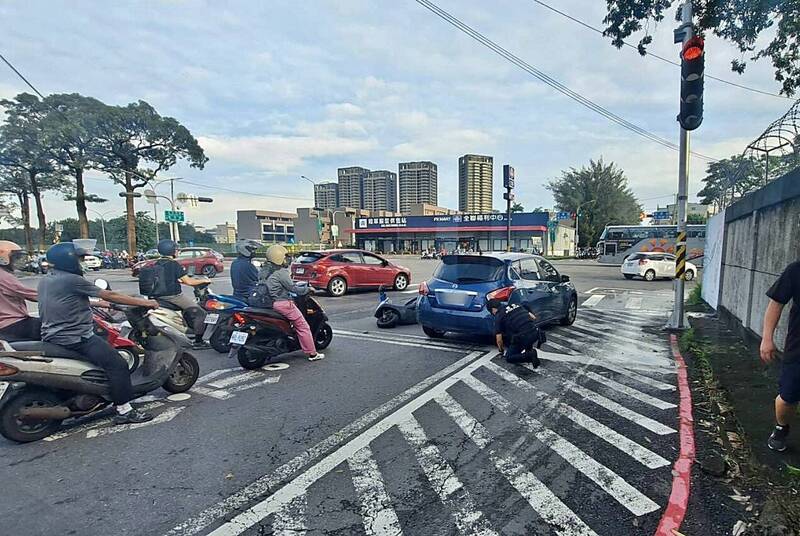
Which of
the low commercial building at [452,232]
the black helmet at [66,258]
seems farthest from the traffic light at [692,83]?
the low commercial building at [452,232]

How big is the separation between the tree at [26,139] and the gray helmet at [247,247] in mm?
34104

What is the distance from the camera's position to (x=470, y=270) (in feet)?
24.0

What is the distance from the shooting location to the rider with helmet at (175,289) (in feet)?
23.4

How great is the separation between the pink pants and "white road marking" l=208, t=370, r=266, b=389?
776 millimetres

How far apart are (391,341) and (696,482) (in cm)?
533

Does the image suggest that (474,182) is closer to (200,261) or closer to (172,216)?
(172,216)

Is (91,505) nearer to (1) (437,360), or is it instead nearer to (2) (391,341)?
(1) (437,360)

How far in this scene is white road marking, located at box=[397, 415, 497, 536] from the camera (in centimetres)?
270

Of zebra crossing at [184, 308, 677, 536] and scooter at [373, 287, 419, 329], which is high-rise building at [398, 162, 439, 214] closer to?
scooter at [373, 287, 419, 329]

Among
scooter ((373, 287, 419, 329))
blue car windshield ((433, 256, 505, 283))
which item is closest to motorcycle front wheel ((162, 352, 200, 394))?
blue car windshield ((433, 256, 505, 283))

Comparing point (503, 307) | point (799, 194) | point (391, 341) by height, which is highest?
point (799, 194)

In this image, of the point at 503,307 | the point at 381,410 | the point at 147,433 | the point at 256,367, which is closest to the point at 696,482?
the point at 381,410

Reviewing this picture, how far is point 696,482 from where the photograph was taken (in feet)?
10.4

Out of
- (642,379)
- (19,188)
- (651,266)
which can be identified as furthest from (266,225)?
(642,379)
